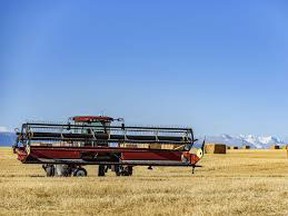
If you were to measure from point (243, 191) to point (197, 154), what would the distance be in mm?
9283

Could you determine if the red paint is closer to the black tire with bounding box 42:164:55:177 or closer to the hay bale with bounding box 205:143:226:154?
the black tire with bounding box 42:164:55:177

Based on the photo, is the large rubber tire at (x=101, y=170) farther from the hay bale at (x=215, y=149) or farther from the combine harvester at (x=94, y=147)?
the hay bale at (x=215, y=149)

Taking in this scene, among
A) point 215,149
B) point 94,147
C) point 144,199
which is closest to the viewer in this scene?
point 144,199

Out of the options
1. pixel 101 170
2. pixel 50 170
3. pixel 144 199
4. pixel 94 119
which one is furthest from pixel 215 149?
pixel 144 199

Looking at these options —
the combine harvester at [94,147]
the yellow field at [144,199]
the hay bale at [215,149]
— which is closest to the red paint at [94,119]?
the combine harvester at [94,147]

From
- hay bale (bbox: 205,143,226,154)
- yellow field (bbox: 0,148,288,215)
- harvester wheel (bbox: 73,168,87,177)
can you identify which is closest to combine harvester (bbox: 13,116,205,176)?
harvester wheel (bbox: 73,168,87,177)

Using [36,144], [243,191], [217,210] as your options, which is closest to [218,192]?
[243,191]

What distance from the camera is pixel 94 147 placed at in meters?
27.2

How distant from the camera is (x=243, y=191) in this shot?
1905cm

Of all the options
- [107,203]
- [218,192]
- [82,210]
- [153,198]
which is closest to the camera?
[82,210]

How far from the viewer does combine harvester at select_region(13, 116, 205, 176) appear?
87.9 ft

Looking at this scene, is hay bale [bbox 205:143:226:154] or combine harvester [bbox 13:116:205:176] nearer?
combine harvester [bbox 13:116:205:176]

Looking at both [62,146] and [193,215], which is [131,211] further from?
[62,146]

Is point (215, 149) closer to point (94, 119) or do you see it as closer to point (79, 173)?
point (94, 119)
